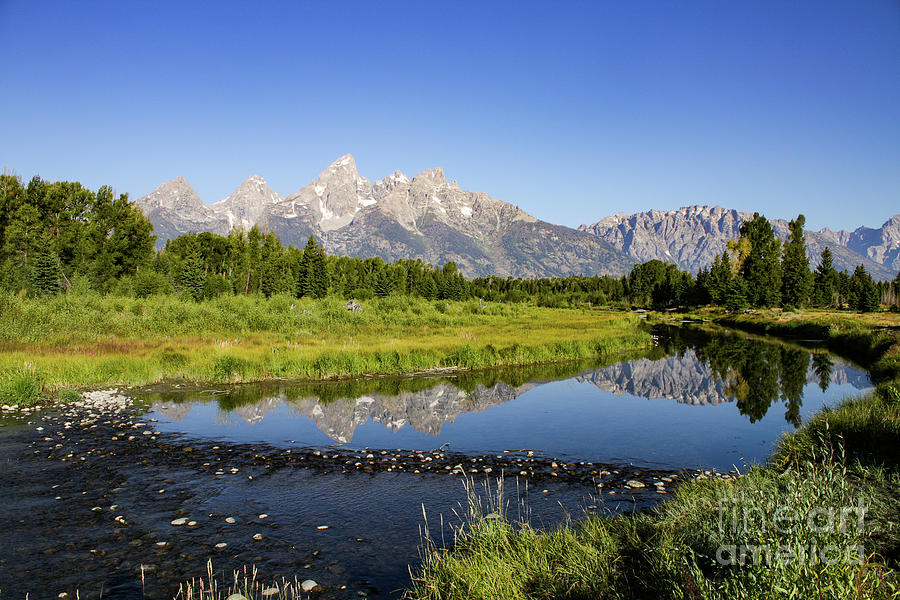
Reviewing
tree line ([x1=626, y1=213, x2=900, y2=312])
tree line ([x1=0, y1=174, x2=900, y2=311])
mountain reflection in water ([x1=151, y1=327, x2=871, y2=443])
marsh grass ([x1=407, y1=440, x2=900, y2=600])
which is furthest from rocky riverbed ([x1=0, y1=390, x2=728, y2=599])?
tree line ([x1=626, y1=213, x2=900, y2=312])

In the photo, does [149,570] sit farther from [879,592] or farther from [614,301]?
[614,301]

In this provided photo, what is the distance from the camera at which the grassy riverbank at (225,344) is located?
2486 centimetres

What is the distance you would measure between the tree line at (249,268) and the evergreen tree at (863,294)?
0.24 metres

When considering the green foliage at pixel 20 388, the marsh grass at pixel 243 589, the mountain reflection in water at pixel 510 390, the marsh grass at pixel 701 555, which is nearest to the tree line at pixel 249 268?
the green foliage at pixel 20 388

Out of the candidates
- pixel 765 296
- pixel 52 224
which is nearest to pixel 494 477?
pixel 52 224

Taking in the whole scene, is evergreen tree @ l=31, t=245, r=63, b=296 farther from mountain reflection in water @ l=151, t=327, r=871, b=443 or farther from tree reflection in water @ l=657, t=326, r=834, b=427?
tree reflection in water @ l=657, t=326, r=834, b=427

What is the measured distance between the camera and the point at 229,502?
11.4 m

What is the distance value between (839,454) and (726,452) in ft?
15.7

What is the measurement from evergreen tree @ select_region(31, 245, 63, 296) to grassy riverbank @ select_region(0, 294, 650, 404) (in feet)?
37.6

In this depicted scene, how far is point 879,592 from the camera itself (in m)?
4.59

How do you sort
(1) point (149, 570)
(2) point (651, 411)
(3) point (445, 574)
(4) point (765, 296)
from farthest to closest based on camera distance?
1. (4) point (765, 296)
2. (2) point (651, 411)
3. (1) point (149, 570)
4. (3) point (445, 574)

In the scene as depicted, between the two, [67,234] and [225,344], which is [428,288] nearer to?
[67,234]

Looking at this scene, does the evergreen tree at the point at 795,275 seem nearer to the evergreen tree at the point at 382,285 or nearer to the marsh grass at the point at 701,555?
the evergreen tree at the point at 382,285

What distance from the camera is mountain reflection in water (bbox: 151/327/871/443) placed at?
68.5 feet
